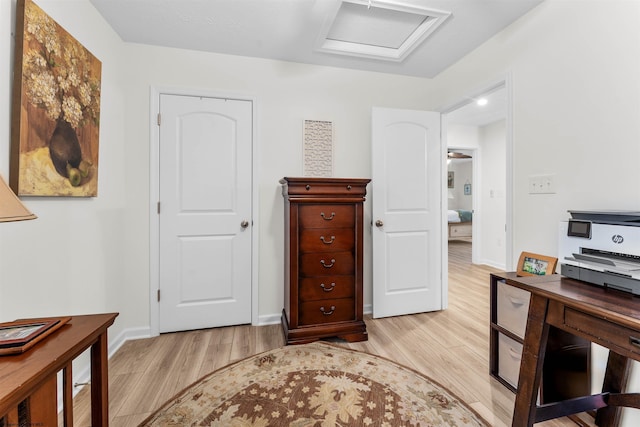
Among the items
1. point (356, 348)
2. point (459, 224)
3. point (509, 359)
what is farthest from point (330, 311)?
point (459, 224)

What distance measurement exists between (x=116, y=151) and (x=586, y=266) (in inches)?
117

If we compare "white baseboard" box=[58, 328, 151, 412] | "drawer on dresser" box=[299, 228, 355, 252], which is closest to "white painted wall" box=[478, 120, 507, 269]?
"drawer on dresser" box=[299, 228, 355, 252]

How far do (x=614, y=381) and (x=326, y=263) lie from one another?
164cm


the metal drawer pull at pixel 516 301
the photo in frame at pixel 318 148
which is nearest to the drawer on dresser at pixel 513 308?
the metal drawer pull at pixel 516 301

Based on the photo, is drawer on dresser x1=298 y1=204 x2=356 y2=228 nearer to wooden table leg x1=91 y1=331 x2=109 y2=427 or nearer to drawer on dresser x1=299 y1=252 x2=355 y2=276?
drawer on dresser x1=299 y1=252 x2=355 y2=276

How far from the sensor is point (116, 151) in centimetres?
212

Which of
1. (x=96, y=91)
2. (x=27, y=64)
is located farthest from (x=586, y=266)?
(x=96, y=91)

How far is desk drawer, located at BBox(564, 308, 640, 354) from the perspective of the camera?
33.5 inches

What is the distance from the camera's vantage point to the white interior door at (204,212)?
2.32 meters

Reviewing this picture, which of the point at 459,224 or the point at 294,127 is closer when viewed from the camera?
the point at 294,127

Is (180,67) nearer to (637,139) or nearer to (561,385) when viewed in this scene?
(637,139)

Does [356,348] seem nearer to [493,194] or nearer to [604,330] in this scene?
[604,330]

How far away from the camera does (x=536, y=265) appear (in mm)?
1667

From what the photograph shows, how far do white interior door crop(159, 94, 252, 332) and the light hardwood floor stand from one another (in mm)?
243
